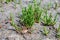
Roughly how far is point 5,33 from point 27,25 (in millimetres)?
456

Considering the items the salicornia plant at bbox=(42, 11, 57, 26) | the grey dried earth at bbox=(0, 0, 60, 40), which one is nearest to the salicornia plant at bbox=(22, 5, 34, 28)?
the grey dried earth at bbox=(0, 0, 60, 40)

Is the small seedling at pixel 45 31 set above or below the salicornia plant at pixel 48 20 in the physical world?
below

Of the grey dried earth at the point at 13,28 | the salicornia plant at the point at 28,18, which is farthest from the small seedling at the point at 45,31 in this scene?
the salicornia plant at the point at 28,18

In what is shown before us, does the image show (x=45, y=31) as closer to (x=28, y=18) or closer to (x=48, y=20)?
(x=48, y=20)

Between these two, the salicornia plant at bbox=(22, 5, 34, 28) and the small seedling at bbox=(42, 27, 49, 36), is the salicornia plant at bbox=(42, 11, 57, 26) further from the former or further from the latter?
the salicornia plant at bbox=(22, 5, 34, 28)

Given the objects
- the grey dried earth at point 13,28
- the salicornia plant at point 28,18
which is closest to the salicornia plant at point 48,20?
the grey dried earth at point 13,28

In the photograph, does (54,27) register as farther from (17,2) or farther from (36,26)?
(17,2)

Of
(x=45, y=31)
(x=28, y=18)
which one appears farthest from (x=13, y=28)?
(x=45, y=31)

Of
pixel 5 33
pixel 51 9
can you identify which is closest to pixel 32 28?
pixel 5 33

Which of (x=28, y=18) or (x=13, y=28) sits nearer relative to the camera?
(x=28, y=18)

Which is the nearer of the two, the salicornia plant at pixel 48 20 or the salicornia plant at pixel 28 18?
the salicornia plant at pixel 28 18

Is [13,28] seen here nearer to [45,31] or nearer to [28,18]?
[28,18]

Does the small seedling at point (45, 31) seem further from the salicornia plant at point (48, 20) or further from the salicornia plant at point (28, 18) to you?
the salicornia plant at point (28, 18)

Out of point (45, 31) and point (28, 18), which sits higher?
point (28, 18)
